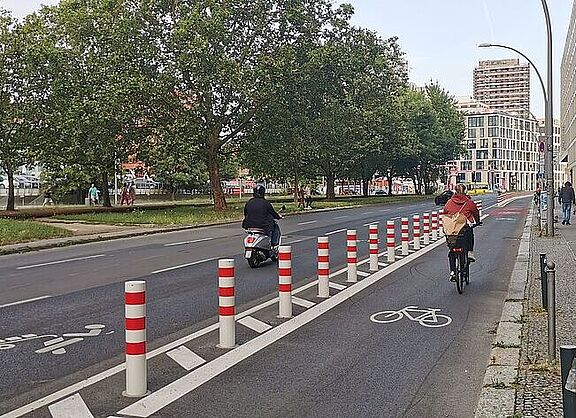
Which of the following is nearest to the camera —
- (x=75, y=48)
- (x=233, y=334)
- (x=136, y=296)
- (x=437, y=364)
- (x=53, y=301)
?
(x=136, y=296)

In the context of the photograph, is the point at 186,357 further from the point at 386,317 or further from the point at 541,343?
the point at 541,343

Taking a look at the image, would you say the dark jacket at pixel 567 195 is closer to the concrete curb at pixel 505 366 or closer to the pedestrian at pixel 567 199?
the pedestrian at pixel 567 199

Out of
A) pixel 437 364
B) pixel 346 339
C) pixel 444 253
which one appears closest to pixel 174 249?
pixel 444 253

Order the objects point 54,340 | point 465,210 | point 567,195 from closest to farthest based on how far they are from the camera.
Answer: point 54,340 < point 465,210 < point 567,195

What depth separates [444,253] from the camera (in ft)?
61.1

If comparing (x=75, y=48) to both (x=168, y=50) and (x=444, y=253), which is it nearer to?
(x=168, y=50)

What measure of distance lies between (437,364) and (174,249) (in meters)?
14.1

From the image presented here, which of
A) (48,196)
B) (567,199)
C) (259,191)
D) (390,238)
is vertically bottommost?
(390,238)

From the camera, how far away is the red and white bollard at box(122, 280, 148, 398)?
612 cm

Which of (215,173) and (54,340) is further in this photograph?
(215,173)

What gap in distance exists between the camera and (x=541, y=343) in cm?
772

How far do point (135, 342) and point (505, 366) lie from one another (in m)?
3.44

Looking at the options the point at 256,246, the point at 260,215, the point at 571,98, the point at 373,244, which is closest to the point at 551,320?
the point at 373,244

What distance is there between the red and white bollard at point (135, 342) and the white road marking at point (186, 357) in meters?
0.85
